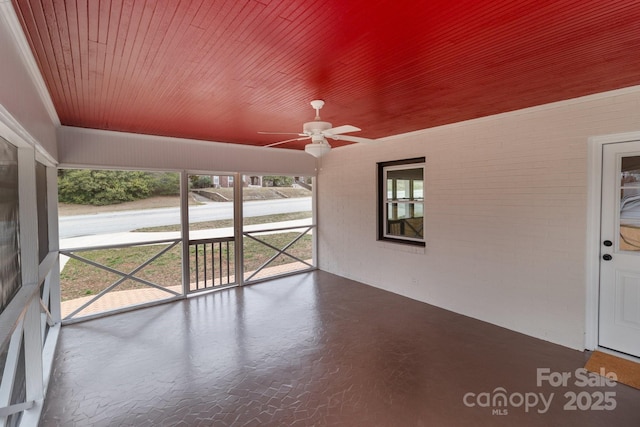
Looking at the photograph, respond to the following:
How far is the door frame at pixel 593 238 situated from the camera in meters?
2.95

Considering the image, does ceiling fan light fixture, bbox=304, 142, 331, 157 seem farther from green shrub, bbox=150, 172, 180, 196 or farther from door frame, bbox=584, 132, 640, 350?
green shrub, bbox=150, 172, 180, 196

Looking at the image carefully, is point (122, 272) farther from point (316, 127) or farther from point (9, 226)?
point (316, 127)

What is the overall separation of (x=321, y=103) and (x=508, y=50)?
152 centimetres

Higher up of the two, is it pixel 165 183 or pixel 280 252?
pixel 165 183

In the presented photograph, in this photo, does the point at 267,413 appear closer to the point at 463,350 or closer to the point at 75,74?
the point at 463,350

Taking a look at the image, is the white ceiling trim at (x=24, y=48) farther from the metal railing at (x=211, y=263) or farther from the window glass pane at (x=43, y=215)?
the metal railing at (x=211, y=263)

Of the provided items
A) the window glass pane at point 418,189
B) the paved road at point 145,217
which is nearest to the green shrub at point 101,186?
the paved road at point 145,217

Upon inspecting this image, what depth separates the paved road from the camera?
4.21 meters

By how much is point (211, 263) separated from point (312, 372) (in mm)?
3174

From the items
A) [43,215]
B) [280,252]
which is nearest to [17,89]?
[43,215]

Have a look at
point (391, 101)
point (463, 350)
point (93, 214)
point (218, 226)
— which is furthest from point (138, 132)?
point (463, 350)

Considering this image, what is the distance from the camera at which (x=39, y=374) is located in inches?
93.4

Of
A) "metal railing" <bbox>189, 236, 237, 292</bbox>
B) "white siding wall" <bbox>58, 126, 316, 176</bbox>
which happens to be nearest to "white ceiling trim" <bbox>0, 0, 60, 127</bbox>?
"white siding wall" <bbox>58, 126, 316, 176</bbox>

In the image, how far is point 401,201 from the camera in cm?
491
